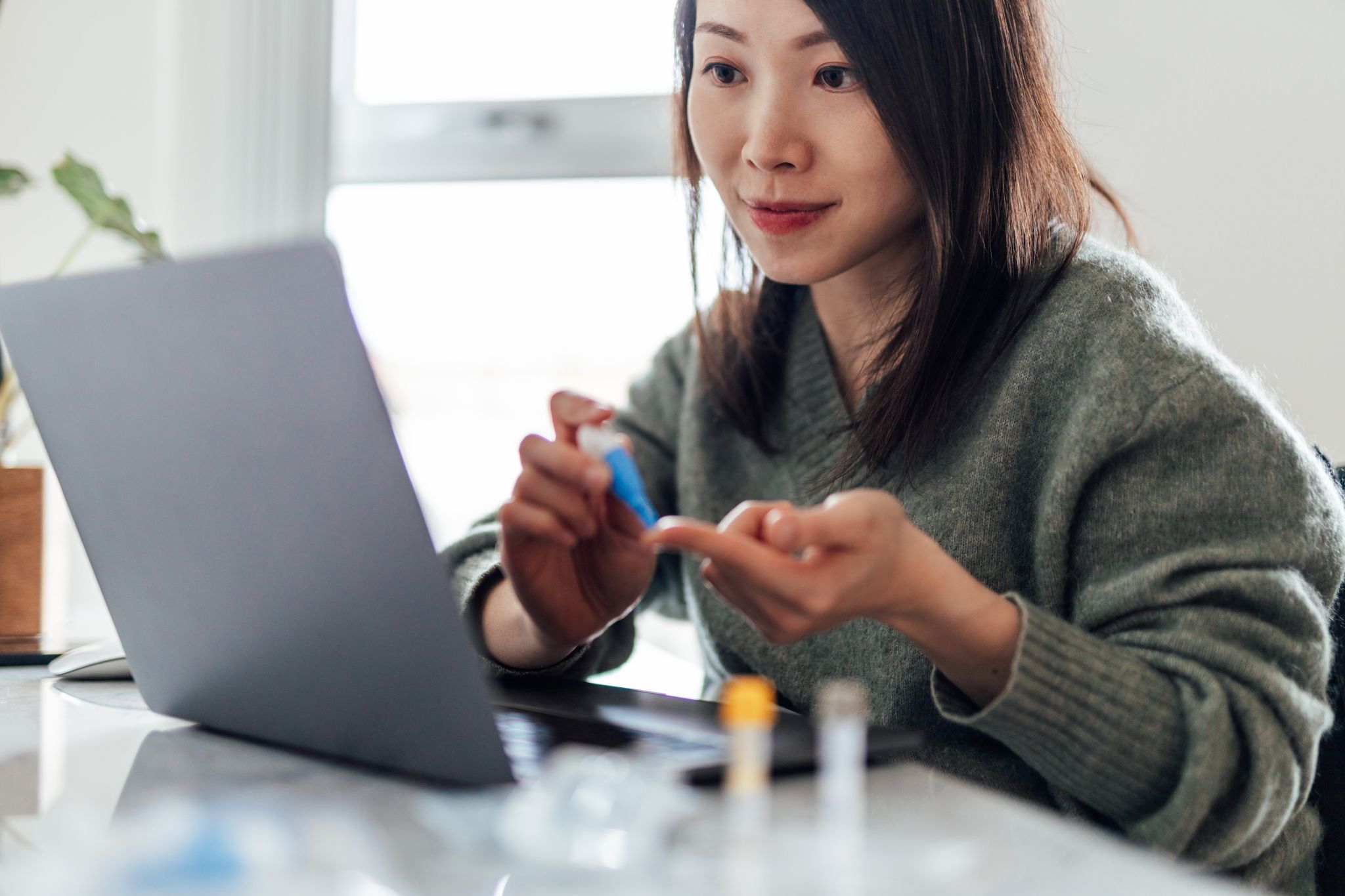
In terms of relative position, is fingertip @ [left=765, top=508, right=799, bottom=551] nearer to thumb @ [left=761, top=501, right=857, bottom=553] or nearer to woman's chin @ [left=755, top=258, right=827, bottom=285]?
thumb @ [left=761, top=501, right=857, bottom=553]

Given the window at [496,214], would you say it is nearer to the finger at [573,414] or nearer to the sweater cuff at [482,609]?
the sweater cuff at [482,609]

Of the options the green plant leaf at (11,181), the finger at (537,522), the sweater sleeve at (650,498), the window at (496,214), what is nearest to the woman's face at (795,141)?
the sweater sleeve at (650,498)

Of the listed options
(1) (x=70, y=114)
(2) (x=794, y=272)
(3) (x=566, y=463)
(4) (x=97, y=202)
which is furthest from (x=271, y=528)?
(1) (x=70, y=114)

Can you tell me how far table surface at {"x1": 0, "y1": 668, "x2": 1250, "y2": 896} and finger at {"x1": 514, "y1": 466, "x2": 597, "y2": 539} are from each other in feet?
0.58

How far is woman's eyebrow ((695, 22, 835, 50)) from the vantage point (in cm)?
86

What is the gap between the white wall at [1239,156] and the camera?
1375 millimetres

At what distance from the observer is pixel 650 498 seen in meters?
1.16

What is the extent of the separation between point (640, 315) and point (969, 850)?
162 cm

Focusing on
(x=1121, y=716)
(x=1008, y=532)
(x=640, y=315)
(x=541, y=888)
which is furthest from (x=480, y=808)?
(x=640, y=315)

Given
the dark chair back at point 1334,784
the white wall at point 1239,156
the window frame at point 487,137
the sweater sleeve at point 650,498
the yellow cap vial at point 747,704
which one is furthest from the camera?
the window frame at point 487,137

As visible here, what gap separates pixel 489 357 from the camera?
206 cm

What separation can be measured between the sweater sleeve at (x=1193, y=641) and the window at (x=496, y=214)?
1.29 m

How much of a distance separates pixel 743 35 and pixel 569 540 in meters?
0.44

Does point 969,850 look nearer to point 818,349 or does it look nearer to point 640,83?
point 818,349
